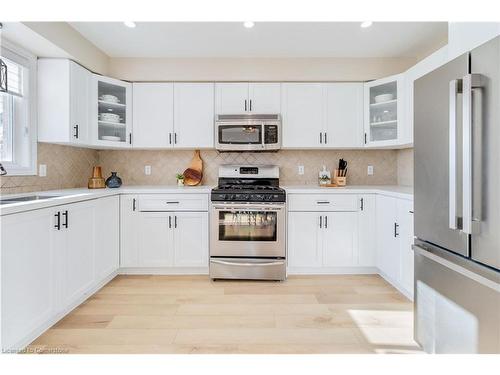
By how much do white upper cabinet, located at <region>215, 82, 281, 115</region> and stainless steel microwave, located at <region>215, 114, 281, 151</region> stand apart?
0.13 m

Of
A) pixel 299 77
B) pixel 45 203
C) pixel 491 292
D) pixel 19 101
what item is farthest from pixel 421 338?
pixel 19 101

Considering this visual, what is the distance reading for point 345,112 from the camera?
3467 mm

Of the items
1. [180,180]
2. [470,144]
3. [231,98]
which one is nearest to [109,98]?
[180,180]

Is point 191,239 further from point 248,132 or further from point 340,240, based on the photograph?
point 340,240

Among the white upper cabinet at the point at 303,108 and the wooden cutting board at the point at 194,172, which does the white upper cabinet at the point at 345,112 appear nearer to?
the white upper cabinet at the point at 303,108

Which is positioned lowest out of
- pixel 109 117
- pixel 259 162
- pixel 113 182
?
pixel 113 182

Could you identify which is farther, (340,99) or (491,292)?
(340,99)

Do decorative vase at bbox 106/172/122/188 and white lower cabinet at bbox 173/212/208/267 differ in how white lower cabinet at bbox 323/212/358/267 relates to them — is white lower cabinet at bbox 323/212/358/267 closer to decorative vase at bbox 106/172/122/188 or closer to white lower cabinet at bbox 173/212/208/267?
white lower cabinet at bbox 173/212/208/267

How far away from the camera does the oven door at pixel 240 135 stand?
133 inches

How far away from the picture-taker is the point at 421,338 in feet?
5.38

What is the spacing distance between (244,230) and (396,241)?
1.44m

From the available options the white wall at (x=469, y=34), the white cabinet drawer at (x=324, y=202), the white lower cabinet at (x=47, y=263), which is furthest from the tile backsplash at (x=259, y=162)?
the white wall at (x=469, y=34)
